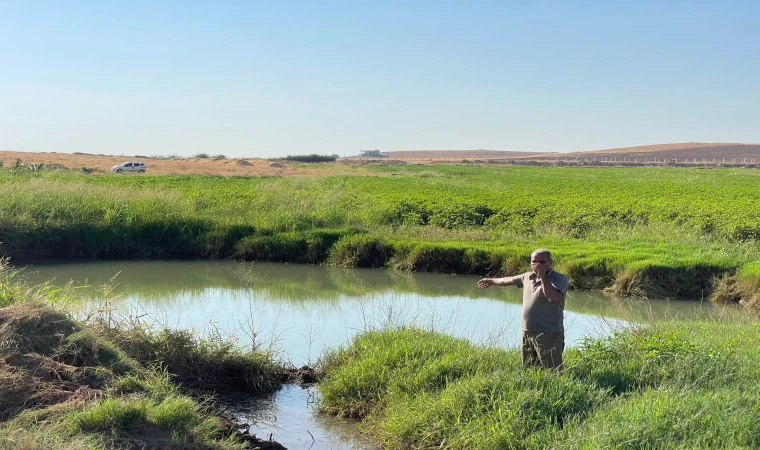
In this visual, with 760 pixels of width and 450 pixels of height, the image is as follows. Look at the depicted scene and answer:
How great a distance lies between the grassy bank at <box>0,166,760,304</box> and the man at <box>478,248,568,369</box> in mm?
9179

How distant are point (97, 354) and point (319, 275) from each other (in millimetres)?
11618

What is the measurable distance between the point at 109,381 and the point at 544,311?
4.10 metres

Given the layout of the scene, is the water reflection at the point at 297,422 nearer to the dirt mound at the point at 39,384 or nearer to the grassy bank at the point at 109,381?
the grassy bank at the point at 109,381

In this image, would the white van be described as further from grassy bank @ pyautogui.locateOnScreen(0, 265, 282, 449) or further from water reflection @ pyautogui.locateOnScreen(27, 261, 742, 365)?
grassy bank @ pyautogui.locateOnScreen(0, 265, 282, 449)

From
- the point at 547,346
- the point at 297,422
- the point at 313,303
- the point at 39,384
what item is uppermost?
the point at 547,346

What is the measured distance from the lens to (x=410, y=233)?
2148 cm

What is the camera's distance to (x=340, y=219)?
2366 cm

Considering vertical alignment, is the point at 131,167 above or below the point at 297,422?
above

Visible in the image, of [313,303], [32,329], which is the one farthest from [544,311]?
[313,303]

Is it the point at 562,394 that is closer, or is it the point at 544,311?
the point at 562,394

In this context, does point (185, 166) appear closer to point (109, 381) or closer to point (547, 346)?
point (109, 381)

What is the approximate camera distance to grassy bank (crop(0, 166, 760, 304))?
642 inches

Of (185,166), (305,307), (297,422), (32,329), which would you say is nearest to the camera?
(32,329)

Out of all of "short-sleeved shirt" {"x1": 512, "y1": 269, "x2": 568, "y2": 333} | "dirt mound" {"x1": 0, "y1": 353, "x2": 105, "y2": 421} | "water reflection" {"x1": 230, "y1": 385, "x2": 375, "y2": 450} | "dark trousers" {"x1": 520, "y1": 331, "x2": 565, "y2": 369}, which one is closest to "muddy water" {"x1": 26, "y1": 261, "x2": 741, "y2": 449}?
A: "water reflection" {"x1": 230, "y1": 385, "x2": 375, "y2": 450}
